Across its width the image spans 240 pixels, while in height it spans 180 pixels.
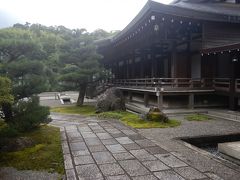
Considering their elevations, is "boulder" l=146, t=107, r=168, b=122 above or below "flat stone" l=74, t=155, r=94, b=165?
above

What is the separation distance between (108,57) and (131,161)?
2533 centimetres

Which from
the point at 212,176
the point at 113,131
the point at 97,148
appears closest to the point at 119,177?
the point at 212,176

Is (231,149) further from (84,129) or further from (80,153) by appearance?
(84,129)

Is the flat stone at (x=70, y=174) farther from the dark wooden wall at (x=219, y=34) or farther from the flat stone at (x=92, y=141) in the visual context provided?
the dark wooden wall at (x=219, y=34)

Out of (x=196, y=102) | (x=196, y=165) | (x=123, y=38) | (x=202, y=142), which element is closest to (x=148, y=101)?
(x=196, y=102)

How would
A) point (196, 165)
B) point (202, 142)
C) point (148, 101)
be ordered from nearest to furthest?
point (196, 165) → point (202, 142) → point (148, 101)

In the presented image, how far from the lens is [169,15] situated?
14.6 metres

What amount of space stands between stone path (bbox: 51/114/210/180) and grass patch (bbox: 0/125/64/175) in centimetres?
23

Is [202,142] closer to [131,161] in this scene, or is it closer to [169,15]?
[131,161]

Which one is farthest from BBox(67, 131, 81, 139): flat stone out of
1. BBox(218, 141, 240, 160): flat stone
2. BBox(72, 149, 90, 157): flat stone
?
BBox(218, 141, 240, 160): flat stone

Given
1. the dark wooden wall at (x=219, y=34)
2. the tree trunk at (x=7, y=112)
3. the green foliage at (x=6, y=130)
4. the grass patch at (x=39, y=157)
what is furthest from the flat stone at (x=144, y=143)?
the dark wooden wall at (x=219, y=34)

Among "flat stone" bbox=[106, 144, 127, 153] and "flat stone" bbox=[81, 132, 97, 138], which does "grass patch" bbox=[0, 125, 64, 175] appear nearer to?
"flat stone" bbox=[81, 132, 97, 138]

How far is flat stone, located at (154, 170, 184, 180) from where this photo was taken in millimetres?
5512

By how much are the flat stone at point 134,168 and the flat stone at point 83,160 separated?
2.69 ft
